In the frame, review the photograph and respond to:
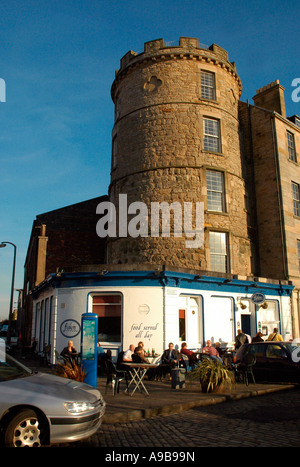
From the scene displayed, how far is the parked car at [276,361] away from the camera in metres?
12.5

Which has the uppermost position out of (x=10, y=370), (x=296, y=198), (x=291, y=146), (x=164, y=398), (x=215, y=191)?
(x=291, y=146)

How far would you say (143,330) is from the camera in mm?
15070

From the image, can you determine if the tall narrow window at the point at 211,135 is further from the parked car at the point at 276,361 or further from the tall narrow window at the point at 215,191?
the parked car at the point at 276,361

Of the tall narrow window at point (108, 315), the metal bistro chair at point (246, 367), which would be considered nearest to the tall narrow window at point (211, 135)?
the tall narrow window at point (108, 315)

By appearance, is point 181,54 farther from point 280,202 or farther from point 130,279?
point 130,279

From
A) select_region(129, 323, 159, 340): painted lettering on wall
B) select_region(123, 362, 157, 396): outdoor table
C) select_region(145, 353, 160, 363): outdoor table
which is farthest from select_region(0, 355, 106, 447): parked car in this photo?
select_region(129, 323, 159, 340): painted lettering on wall

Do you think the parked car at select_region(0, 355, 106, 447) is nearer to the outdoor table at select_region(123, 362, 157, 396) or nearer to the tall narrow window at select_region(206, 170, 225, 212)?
the outdoor table at select_region(123, 362, 157, 396)

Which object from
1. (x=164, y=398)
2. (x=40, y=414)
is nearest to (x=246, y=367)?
(x=164, y=398)

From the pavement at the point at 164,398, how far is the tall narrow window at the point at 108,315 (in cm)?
251

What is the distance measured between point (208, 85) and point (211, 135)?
3.07 metres

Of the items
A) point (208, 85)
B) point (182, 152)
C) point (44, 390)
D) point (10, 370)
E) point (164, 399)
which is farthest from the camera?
point (208, 85)

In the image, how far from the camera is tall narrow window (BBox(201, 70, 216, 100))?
22500 millimetres

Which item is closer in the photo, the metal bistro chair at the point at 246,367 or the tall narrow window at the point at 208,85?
the metal bistro chair at the point at 246,367

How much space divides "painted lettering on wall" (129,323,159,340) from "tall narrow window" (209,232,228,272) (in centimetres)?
640
